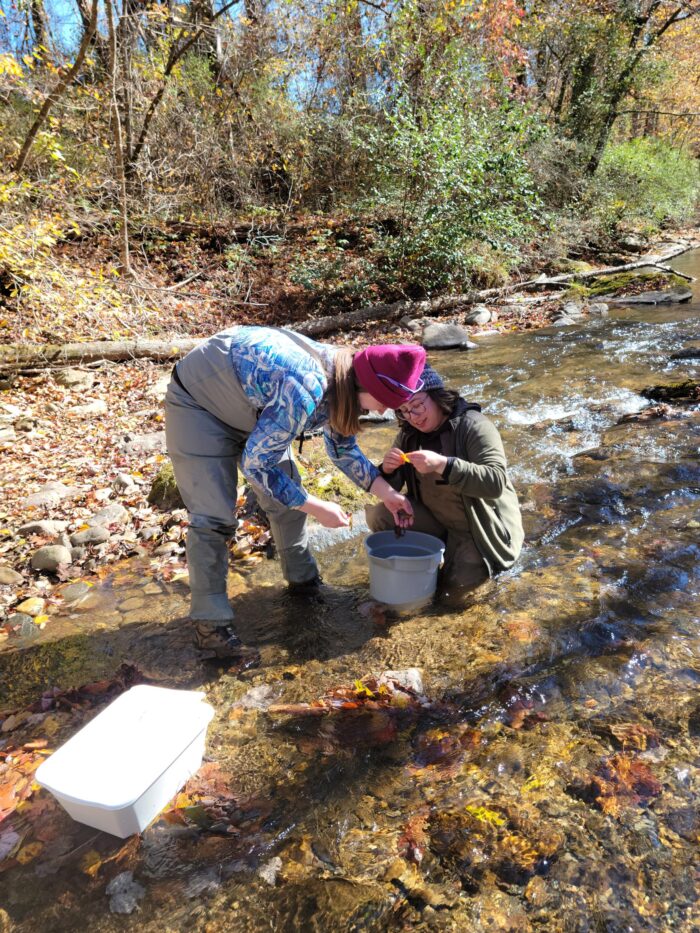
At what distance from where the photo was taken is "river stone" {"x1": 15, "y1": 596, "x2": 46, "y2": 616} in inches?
139

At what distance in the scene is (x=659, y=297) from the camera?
10.6m

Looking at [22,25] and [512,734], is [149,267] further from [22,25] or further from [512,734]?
[512,734]

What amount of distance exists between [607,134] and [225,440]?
17.7 m

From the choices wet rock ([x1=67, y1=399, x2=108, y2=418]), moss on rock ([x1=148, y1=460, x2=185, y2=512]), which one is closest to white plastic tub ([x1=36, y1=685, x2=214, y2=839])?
moss on rock ([x1=148, y1=460, x2=185, y2=512])

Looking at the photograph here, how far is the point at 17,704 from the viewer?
2785 millimetres

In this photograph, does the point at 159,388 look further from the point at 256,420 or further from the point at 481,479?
the point at 481,479

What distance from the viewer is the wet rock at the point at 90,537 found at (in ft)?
13.6

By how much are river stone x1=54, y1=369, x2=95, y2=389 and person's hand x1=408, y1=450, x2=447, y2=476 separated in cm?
576

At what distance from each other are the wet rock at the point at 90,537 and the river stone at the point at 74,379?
12.1 ft

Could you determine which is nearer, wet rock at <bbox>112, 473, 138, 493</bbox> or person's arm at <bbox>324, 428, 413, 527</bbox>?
person's arm at <bbox>324, 428, 413, 527</bbox>

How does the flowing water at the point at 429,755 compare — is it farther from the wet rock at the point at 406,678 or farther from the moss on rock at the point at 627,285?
the moss on rock at the point at 627,285

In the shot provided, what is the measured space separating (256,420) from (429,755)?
1.51 metres

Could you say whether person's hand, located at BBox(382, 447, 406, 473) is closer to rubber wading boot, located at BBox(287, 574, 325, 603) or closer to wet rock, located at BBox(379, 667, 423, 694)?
rubber wading boot, located at BBox(287, 574, 325, 603)

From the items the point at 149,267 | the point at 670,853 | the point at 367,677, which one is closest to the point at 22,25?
the point at 149,267
